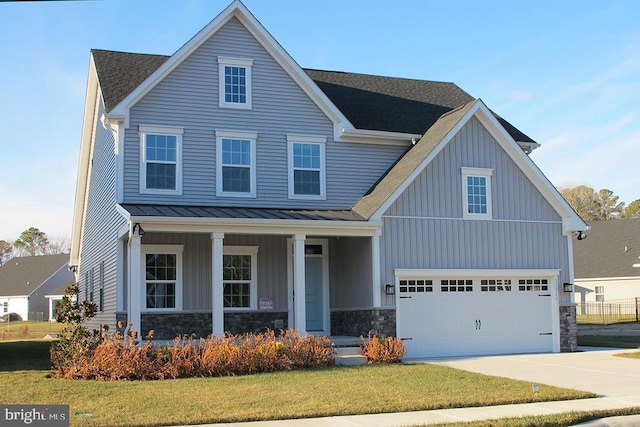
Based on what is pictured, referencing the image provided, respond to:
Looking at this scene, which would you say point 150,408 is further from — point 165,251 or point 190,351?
point 165,251

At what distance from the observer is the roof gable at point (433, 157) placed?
19.2 metres

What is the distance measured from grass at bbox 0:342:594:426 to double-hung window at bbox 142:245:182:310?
421 centimetres

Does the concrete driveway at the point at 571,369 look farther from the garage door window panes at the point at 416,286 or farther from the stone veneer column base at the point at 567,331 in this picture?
the garage door window panes at the point at 416,286

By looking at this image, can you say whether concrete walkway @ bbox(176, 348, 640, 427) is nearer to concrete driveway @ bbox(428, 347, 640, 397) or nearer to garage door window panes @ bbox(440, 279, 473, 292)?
concrete driveway @ bbox(428, 347, 640, 397)

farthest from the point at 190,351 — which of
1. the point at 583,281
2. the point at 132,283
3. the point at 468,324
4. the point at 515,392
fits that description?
the point at 583,281

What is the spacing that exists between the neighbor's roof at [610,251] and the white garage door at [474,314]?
23527 mm

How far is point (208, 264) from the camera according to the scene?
19484mm

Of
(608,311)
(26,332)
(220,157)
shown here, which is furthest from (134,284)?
(608,311)

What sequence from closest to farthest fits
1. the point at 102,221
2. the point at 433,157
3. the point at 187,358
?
the point at 187,358 < the point at 433,157 < the point at 102,221

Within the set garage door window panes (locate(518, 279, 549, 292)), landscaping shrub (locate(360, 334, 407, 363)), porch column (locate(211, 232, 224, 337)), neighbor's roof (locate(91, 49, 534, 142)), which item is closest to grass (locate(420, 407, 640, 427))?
landscaping shrub (locate(360, 334, 407, 363))

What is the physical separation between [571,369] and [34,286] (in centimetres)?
5742

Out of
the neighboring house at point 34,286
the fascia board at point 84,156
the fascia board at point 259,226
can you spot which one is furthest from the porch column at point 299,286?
the neighboring house at point 34,286

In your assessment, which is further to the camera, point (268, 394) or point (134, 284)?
point (134, 284)

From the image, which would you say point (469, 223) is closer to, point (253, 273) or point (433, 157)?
point (433, 157)
